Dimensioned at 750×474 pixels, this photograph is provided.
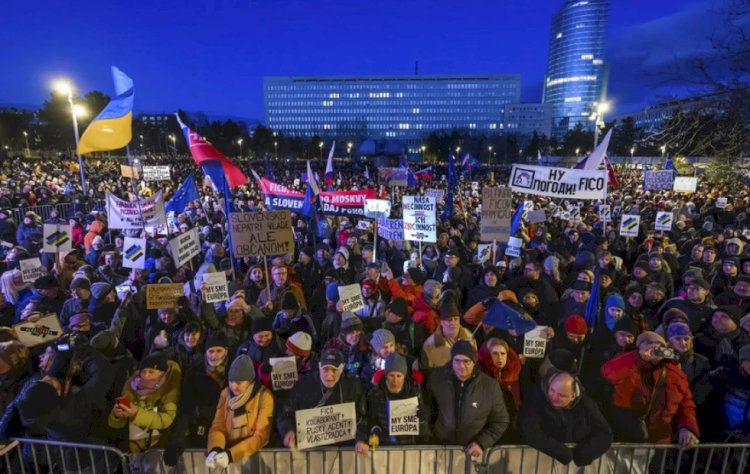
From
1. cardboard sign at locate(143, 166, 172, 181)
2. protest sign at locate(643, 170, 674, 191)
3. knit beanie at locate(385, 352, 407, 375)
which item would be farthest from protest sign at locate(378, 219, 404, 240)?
protest sign at locate(643, 170, 674, 191)

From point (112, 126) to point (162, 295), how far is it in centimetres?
539

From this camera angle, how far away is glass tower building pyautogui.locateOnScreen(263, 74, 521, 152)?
126 m

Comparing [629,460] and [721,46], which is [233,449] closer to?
[629,460]

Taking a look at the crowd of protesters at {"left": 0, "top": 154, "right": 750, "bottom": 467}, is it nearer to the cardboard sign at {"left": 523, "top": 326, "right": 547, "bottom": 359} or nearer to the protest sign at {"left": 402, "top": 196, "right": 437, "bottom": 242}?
the cardboard sign at {"left": 523, "top": 326, "right": 547, "bottom": 359}

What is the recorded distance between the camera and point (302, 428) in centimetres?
304

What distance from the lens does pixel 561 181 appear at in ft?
25.0

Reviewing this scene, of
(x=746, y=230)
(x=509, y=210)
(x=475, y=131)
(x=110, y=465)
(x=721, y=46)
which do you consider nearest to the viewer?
(x=110, y=465)

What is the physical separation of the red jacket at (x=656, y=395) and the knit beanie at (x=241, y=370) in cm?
292

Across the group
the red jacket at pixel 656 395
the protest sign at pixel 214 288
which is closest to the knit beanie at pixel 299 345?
the protest sign at pixel 214 288

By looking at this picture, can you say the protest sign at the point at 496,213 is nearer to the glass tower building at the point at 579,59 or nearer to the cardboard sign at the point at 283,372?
the cardboard sign at the point at 283,372

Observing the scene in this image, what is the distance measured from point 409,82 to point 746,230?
12562cm

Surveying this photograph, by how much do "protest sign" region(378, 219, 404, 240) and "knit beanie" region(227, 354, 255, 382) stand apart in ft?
18.8

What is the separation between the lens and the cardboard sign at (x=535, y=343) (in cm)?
402

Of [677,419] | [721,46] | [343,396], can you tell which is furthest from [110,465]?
[721,46]
